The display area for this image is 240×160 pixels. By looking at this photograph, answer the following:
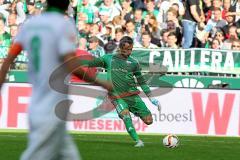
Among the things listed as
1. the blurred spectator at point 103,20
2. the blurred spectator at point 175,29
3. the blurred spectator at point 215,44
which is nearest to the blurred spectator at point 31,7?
the blurred spectator at point 103,20

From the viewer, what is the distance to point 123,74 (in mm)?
17109

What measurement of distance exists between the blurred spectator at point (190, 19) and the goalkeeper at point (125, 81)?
23.0 feet

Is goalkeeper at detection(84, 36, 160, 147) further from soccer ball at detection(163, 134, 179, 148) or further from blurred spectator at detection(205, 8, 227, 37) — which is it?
blurred spectator at detection(205, 8, 227, 37)

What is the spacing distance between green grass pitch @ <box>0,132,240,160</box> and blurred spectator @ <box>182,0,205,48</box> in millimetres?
4799

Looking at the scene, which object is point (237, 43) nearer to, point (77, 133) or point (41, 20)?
point (77, 133)

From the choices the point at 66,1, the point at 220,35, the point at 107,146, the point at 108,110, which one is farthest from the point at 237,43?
the point at 66,1

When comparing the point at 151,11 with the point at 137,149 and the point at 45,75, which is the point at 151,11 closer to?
the point at 137,149

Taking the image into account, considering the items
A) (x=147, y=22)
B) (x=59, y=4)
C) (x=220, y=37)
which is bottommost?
(x=220, y=37)

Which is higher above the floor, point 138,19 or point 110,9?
point 110,9

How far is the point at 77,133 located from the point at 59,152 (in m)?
12.9

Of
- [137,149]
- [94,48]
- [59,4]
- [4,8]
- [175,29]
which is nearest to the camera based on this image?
[59,4]

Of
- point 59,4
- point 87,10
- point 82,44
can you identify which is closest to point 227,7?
point 87,10

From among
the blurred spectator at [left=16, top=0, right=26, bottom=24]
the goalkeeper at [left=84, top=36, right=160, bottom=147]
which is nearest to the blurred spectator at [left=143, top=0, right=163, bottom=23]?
the blurred spectator at [left=16, top=0, right=26, bottom=24]

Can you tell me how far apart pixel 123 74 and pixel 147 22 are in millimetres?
6999
